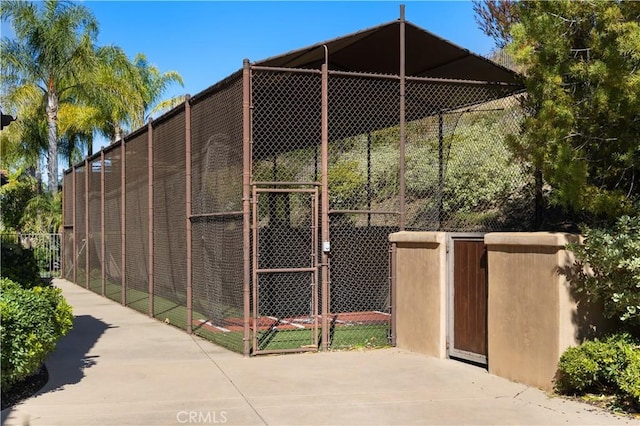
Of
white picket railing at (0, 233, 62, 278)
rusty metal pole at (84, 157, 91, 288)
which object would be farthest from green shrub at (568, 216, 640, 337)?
white picket railing at (0, 233, 62, 278)

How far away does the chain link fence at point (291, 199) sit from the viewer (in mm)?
8609

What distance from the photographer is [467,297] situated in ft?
25.2

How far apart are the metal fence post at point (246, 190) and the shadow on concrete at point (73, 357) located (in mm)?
1955

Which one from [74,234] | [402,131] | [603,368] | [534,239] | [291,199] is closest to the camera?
[603,368]

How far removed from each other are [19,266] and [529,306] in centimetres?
655

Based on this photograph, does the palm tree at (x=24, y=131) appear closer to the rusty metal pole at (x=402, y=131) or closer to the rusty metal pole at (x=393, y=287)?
the rusty metal pole at (x=402, y=131)

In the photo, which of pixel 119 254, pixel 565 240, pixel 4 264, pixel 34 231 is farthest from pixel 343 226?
pixel 34 231

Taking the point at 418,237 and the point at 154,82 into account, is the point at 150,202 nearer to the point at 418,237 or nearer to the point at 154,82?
the point at 418,237

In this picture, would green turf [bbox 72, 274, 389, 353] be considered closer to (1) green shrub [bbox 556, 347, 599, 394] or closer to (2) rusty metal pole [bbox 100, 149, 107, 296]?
(1) green shrub [bbox 556, 347, 599, 394]

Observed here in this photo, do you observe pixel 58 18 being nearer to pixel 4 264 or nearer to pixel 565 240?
pixel 4 264

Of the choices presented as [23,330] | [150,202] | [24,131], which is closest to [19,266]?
[23,330]

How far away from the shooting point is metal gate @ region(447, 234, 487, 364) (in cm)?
742

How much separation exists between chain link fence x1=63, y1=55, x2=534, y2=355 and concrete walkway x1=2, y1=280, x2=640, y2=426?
2.95ft

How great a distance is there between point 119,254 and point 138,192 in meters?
2.27
